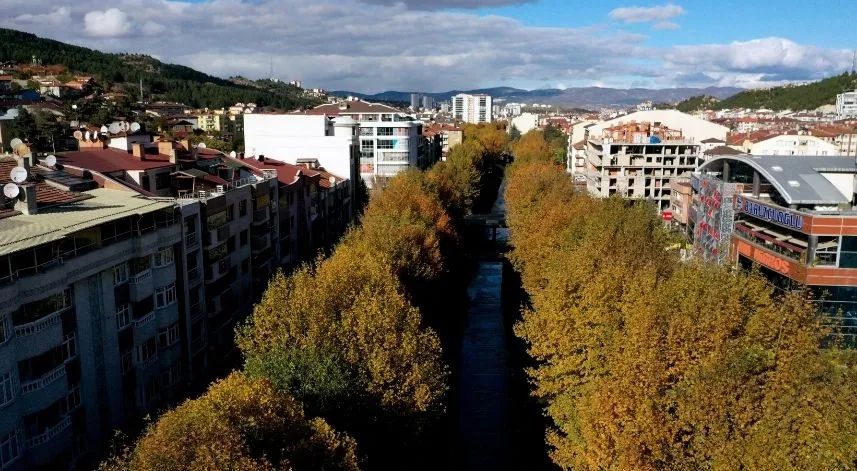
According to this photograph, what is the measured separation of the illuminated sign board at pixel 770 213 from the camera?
32.9 metres

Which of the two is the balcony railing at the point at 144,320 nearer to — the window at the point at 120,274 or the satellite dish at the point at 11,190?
the window at the point at 120,274

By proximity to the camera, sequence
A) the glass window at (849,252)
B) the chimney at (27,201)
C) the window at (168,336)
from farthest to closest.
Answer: the glass window at (849,252)
the window at (168,336)
the chimney at (27,201)

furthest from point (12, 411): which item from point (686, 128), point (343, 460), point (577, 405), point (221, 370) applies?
point (686, 128)

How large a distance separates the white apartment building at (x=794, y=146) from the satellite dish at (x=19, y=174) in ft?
262

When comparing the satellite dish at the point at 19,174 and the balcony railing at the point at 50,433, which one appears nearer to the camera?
the balcony railing at the point at 50,433

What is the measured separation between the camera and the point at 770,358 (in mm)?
19156

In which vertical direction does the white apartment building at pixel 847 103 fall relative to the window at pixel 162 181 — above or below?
above

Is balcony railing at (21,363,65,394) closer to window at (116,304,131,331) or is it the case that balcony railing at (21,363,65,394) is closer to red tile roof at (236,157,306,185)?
window at (116,304,131,331)

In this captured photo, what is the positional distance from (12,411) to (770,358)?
2091 centimetres

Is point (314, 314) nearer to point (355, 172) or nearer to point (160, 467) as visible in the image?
point (160, 467)

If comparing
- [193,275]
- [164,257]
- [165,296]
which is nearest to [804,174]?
[193,275]

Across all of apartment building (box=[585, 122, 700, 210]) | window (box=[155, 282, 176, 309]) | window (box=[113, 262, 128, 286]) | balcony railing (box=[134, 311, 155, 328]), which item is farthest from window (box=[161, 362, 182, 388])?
apartment building (box=[585, 122, 700, 210])

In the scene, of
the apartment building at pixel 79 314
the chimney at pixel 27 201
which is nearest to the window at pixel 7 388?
the apartment building at pixel 79 314

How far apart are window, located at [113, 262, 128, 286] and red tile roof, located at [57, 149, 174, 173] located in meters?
7.17
